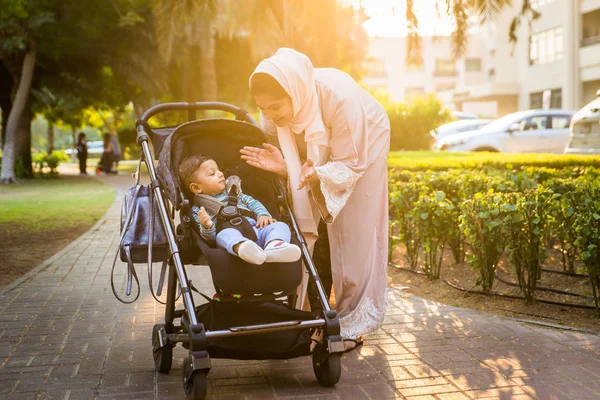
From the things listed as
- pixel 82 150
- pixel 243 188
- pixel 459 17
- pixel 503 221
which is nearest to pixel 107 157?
pixel 82 150

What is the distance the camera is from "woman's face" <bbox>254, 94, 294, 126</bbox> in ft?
14.8

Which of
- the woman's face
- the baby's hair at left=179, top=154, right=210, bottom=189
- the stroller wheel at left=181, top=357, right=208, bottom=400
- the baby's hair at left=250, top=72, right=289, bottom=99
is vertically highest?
the baby's hair at left=250, top=72, right=289, bottom=99

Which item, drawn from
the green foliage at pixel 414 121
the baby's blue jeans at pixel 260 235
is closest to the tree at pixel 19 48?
the green foliage at pixel 414 121

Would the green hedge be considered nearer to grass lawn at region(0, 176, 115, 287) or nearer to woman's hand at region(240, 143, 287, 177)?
woman's hand at region(240, 143, 287, 177)

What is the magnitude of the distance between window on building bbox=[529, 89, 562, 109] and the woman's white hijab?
4317 cm

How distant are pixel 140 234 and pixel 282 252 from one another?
104cm

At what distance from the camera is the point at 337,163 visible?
4.64m

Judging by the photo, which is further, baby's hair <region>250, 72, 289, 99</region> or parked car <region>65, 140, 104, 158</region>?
parked car <region>65, 140, 104, 158</region>

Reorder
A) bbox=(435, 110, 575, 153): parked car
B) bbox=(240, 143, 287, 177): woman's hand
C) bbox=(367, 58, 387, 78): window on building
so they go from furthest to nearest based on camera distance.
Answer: bbox=(367, 58, 387, 78): window on building < bbox=(435, 110, 575, 153): parked car < bbox=(240, 143, 287, 177): woman's hand

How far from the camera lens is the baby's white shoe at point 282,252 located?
13.4 ft

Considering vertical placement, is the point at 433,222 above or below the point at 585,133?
below

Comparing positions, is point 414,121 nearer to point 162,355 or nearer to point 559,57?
point 162,355

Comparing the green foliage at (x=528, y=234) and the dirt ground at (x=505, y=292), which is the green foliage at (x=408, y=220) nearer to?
the dirt ground at (x=505, y=292)

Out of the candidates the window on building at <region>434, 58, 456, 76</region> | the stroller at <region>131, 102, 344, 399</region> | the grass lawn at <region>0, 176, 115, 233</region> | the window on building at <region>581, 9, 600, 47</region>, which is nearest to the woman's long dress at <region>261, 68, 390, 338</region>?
the stroller at <region>131, 102, 344, 399</region>
